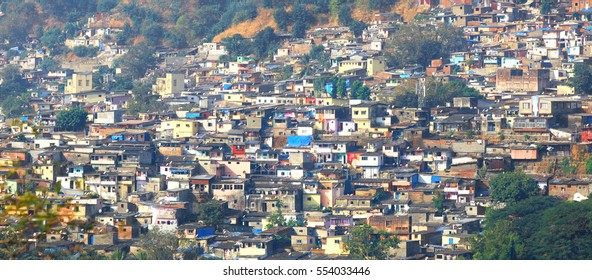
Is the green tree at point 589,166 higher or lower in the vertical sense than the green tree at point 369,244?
higher

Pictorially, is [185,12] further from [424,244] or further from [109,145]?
[424,244]

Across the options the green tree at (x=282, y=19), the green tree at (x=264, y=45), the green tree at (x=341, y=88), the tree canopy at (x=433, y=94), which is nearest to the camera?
the tree canopy at (x=433, y=94)

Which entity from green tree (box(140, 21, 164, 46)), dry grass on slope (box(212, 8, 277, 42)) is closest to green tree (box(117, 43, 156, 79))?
dry grass on slope (box(212, 8, 277, 42))

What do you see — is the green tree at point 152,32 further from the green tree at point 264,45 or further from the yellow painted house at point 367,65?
the yellow painted house at point 367,65

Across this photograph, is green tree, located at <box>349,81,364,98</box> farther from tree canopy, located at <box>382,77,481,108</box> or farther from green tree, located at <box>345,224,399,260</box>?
green tree, located at <box>345,224,399,260</box>

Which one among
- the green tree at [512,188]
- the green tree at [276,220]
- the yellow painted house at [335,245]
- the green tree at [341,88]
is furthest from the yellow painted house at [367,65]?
the yellow painted house at [335,245]

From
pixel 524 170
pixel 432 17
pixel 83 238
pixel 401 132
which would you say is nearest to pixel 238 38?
pixel 432 17

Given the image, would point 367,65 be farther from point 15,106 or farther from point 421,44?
point 15,106

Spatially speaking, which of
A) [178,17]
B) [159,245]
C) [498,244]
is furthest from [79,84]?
A: [498,244]
